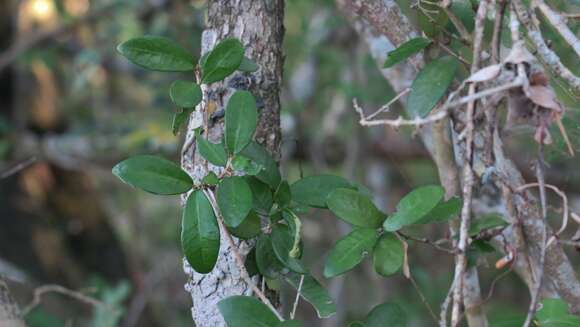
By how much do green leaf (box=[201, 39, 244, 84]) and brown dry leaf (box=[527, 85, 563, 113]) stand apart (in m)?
0.29

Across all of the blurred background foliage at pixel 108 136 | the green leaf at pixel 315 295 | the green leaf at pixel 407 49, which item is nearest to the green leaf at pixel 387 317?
A: the green leaf at pixel 315 295

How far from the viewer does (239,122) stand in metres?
0.73

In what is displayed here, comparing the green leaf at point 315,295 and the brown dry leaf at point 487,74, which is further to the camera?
the green leaf at point 315,295

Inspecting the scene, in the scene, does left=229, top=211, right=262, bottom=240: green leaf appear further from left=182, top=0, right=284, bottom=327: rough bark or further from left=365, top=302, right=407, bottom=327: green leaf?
left=365, top=302, right=407, bottom=327: green leaf

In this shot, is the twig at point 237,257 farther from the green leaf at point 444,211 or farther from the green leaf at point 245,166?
the green leaf at point 444,211

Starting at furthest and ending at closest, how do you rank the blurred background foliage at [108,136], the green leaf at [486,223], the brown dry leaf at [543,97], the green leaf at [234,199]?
the blurred background foliage at [108,136], the green leaf at [486,223], the green leaf at [234,199], the brown dry leaf at [543,97]

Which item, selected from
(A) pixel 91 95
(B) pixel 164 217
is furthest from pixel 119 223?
(A) pixel 91 95

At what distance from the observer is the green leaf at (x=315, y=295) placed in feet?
2.51

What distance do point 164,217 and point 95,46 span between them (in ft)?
5.26

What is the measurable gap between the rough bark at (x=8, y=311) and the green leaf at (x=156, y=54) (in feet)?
0.91

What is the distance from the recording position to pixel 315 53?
8.42 feet

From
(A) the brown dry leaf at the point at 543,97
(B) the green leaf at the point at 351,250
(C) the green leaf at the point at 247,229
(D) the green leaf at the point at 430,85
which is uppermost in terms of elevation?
(D) the green leaf at the point at 430,85

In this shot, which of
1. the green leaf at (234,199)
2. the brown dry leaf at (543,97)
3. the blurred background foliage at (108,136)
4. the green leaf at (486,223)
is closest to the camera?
the brown dry leaf at (543,97)

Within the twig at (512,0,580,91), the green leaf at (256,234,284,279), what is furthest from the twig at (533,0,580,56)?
the green leaf at (256,234,284,279)
